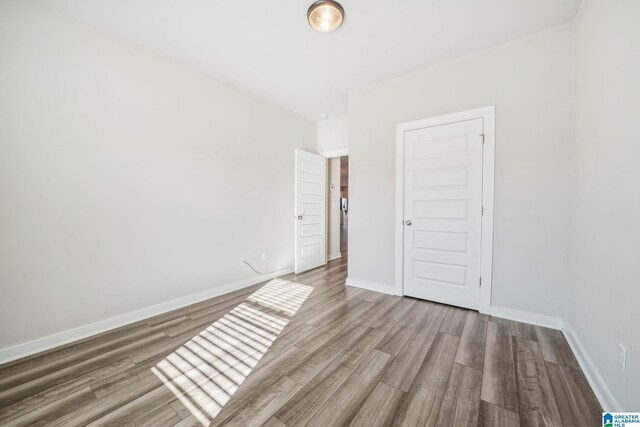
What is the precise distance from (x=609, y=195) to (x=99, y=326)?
4.16 metres

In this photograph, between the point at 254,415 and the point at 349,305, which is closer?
the point at 254,415

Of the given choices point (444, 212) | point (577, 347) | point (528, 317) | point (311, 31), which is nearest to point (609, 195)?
point (577, 347)

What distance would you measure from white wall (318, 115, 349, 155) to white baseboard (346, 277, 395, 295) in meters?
2.45

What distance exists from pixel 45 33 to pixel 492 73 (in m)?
4.20

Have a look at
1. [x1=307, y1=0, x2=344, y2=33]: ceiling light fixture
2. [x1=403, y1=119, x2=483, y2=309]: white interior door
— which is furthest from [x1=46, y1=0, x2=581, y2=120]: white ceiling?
[x1=403, y1=119, x2=483, y2=309]: white interior door

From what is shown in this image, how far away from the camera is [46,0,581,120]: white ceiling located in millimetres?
2041

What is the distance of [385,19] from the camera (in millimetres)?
2172

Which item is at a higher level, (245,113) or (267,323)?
(245,113)

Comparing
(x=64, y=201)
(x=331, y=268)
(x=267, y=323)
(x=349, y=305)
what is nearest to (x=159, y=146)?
(x=64, y=201)

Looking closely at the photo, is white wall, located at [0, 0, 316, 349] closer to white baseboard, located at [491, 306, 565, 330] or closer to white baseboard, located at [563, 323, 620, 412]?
white baseboard, located at [491, 306, 565, 330]

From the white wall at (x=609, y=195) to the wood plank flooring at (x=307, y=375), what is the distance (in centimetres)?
35

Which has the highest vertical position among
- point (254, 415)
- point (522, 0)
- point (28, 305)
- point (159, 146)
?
point (522, 0)

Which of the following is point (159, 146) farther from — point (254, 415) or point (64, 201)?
point (254, 415)

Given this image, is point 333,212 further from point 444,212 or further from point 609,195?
point 609,195
